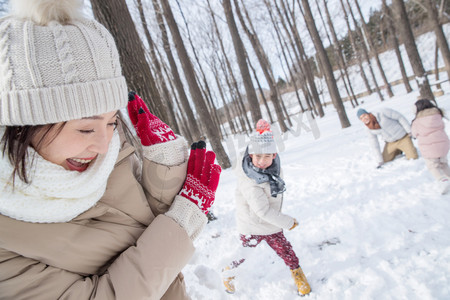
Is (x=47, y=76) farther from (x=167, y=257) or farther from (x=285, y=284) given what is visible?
(x=285, y=284)

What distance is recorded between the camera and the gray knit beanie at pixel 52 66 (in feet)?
2.43

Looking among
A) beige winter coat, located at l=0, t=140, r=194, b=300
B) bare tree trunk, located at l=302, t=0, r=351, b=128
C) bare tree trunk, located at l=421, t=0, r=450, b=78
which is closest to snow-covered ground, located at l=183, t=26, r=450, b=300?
beige winter coat, located at l=0, t=140, r=194, b=300

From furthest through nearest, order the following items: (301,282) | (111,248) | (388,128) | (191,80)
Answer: (191,80)
(388,128)
(301,282)
(111,248)

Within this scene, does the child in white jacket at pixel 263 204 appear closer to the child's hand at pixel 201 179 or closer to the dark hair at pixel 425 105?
the child's hand at pixel 201 179

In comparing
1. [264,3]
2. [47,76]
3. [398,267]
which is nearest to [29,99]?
[47,76]

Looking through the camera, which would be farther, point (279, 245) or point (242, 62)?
point (242, 62)

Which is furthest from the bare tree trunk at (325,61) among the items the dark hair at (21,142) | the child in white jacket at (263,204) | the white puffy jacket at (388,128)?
the dark hair at (21,142)

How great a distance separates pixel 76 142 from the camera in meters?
0.82

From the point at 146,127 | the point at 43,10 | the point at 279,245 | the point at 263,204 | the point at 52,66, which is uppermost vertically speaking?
the point at 43,10

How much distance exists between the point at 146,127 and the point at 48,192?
425 mm

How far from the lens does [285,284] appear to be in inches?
99.2

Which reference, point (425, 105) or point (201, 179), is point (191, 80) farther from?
point (201, 179)

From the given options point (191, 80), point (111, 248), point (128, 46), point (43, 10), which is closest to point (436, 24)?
point (191, 80)

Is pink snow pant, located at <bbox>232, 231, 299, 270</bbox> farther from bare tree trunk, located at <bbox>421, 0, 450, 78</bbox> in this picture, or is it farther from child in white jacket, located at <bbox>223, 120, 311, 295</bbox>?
bare tree trunk, located at <bbox>421, 0, 450, 78</bbox>
